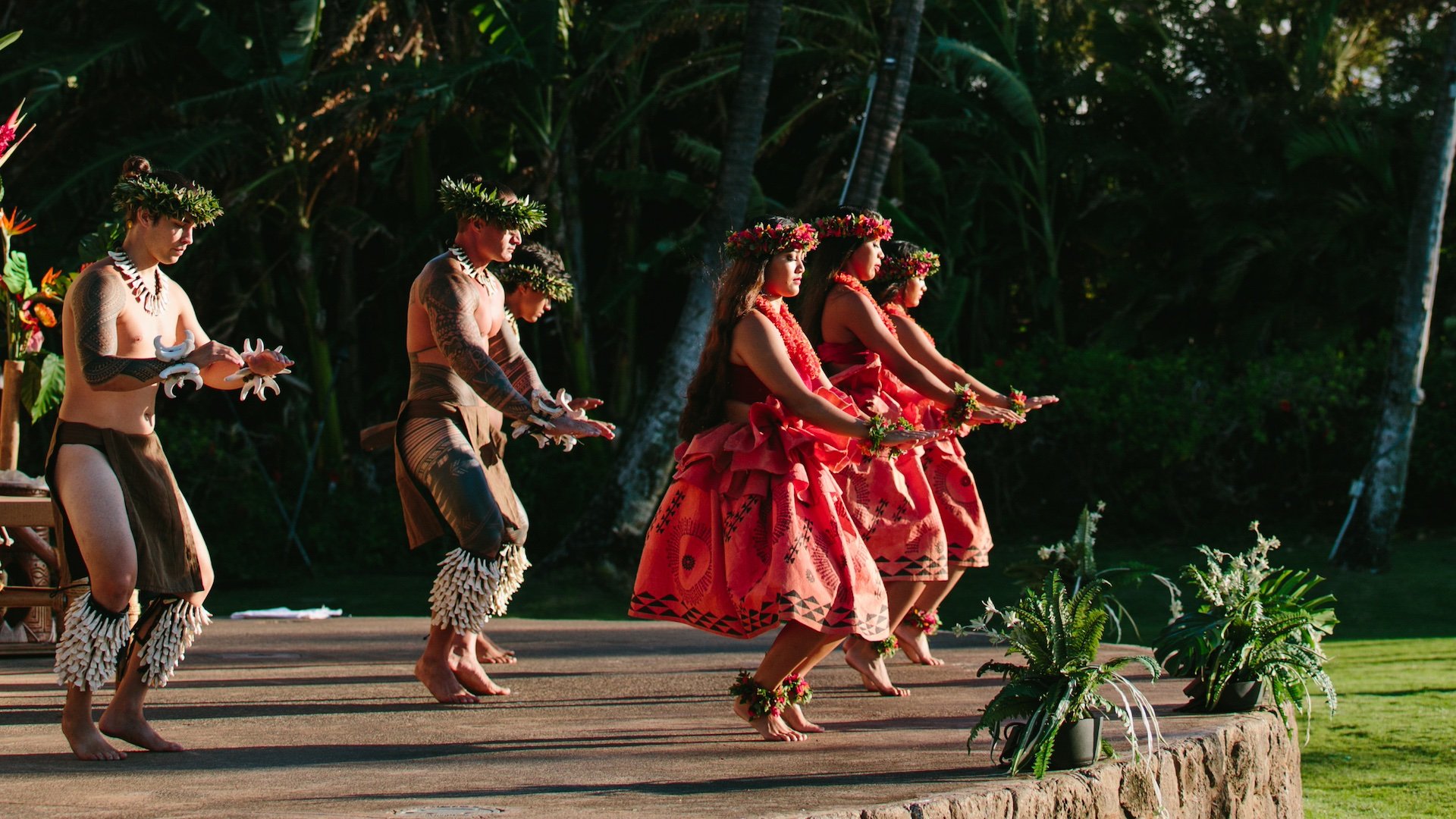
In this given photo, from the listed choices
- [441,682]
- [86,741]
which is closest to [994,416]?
[441,682]

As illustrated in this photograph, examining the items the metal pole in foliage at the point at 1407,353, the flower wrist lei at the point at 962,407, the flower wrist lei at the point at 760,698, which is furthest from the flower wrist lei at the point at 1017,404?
the metal pole in foliage at the point at 1407,353

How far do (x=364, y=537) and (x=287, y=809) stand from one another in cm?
971

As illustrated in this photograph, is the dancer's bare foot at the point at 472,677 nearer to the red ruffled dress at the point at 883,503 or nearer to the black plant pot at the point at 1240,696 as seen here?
the red ruffled dress at the point at 883,503

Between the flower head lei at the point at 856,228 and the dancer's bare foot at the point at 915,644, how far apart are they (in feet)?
6.02

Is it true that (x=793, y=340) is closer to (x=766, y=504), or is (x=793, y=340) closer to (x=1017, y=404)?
(x=766, y=504)

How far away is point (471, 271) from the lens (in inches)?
214

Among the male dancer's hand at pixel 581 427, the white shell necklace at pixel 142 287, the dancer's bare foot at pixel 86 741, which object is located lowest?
the dancer's bare foot at pixel 86 741

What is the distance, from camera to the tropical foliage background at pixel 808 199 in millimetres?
12156

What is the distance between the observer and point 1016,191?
1435 cm

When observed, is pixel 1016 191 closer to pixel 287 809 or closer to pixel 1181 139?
pixel 1181 139

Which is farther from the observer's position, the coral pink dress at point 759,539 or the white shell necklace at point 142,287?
the coral pink dress at point 759,539

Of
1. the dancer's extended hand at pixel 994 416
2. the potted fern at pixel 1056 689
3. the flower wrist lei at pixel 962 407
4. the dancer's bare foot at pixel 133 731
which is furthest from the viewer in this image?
the dancer's extended hand at pixel 994 416

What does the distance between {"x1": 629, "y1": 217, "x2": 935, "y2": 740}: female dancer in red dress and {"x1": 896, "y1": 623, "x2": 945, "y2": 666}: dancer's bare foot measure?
1.81m

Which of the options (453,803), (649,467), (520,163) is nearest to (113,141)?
(520,163)
